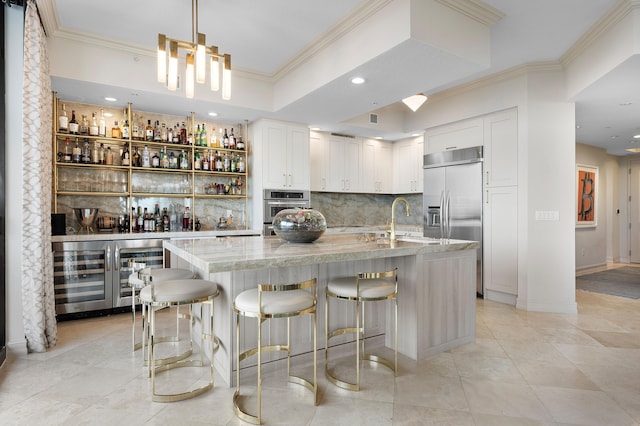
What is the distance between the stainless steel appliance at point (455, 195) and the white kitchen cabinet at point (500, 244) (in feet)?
0.34

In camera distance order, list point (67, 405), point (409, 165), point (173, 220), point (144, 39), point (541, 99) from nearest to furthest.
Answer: point (67, 405), point (144, 39), point (541, 99), point (173, 220), point (409, 165)

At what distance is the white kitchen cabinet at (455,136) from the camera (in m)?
4.72

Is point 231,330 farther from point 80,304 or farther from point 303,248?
point 80,304

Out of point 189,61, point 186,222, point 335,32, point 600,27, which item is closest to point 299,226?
point 189,61

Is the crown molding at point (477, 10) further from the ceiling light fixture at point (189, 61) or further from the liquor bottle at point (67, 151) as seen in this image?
the liquor bottle at point (67, 151)

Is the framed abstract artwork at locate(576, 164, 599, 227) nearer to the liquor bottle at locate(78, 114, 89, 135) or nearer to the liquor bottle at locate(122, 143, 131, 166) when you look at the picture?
the liquor bottle at locate(122, 143, 131, 166)

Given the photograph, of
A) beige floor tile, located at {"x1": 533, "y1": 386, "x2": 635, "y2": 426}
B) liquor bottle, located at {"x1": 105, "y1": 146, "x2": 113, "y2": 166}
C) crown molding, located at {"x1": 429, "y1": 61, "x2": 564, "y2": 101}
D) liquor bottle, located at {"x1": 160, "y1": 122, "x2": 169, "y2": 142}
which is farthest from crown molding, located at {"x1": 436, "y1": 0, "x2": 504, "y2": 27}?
liquor bottle, located at {"x1": 105, "y1": 146, "x2": 113, "y2": 166}

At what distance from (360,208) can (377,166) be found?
832 millimetres

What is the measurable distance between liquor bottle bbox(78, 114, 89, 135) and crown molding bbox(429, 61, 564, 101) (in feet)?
14.8

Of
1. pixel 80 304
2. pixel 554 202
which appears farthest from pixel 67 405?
pixel 554 202

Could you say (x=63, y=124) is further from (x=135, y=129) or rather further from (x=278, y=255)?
(x=278, y=255)

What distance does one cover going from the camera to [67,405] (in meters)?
2.10

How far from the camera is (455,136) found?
198 inches

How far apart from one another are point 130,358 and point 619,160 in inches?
378
